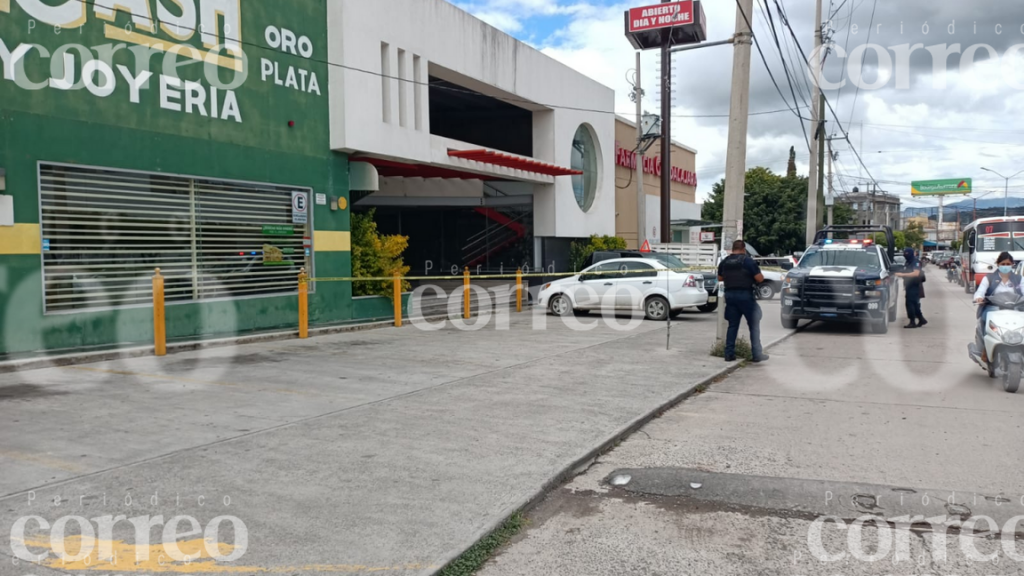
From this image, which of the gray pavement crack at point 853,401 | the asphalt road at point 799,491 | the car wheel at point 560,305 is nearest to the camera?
the asphalt road at point 799,491

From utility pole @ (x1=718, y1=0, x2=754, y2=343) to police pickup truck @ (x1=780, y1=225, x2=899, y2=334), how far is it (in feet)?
12.3

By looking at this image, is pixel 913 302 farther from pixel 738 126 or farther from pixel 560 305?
pixel 560 305

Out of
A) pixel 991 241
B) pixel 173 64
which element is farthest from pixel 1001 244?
pixel 173 64

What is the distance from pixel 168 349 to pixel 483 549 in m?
9.21

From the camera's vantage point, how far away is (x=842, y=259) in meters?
16.8

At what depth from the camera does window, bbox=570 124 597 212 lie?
27766 mm

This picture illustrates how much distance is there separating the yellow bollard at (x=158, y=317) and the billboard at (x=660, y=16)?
2350cm

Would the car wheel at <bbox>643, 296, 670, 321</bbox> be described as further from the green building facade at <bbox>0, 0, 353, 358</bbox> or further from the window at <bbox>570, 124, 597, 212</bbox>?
the window at <bbox>570, 124, 597, 212</bbox>

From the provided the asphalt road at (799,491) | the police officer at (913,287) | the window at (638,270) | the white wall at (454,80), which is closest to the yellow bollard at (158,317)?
the white wall at (454,80)

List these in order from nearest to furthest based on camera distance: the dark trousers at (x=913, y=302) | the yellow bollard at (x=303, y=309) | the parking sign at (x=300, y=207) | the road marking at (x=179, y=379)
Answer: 1. the road marking at (x=179, y=379)
2. the yellow bollard at (x=303, y=309)
3. the parking sign at (x=300, y=207)
4. the dark trousers at (x=913, y=302)

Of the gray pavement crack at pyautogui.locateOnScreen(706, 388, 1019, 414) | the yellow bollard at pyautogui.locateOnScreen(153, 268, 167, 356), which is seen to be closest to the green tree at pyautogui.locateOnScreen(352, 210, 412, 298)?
the yellow bollard at pyautogui.locateOnScreen(153, 268, 167, 356)

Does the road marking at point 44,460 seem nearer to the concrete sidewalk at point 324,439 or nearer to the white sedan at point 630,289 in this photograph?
the concrete sidewalk at point 324,439

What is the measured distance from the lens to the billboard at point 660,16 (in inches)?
1204

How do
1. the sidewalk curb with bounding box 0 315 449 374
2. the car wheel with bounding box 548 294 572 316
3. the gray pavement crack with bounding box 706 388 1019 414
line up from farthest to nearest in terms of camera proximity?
the car wheel with bounding box 548 294 572 316 < the sidewalk curb with bounding box 0 315 449 374 < the gray pavement crack with bounding box 706 388 1019 414
